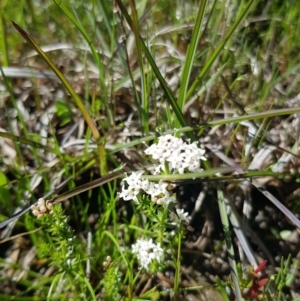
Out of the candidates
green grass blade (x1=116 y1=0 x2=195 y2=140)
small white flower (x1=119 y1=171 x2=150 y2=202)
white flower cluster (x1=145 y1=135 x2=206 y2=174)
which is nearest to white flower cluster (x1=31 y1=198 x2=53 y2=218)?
small white flower (x1=119 y1=171 x2=150 y2=202)

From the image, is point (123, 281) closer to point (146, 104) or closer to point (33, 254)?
point (33, 254)

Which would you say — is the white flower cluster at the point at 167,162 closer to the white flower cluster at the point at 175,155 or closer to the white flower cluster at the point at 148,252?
the white flower cluster at the point at 175,155

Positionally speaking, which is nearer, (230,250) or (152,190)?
(152,190)

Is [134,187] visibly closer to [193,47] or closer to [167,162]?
[167,162]

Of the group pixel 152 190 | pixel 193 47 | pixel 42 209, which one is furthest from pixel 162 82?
pixel 42 209

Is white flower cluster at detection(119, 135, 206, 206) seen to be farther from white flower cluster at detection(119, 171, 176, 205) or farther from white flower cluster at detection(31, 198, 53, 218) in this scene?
white flower cluster at detection(31, 198, 53, 218)

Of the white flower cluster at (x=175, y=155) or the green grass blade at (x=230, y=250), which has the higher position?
the white flower cluster at (x=175, y=155)

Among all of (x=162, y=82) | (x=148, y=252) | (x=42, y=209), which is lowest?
(x=148, y=252)

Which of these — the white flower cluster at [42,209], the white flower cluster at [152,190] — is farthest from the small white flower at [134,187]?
the white flower cluster at [42,209]

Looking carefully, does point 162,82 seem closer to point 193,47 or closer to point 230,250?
point 193,47

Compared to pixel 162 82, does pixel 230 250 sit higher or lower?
lower

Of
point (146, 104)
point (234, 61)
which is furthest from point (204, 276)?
point (234, 61)

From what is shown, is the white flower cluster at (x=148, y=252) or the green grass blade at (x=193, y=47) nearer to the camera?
the green grass blade at (x=193, y=47)
